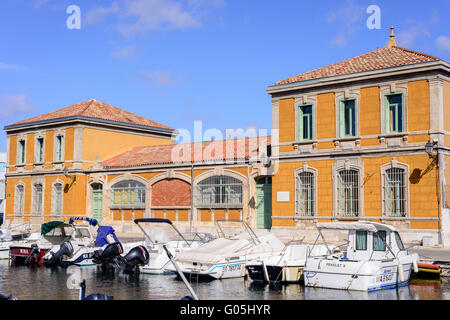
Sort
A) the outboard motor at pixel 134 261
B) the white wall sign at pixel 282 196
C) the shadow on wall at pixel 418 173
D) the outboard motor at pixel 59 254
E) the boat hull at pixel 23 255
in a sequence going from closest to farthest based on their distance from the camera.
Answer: the outboard motor at pixel 134 261 → the outboard motor at pixel 59 254 → the boat hull at pixel 23 255 → the shadow on wall at pixel 418 173 → the white wall sign at pixel 282 196

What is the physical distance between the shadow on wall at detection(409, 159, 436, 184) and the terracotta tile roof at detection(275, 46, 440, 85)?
191 inches

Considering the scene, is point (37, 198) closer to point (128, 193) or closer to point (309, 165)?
point (128, 193)

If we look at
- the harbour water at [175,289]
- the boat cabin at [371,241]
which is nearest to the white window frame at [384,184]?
the harbour water at [175,289]

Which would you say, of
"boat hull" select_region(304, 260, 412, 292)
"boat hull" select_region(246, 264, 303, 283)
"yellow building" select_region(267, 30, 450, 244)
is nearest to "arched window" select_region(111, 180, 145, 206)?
"yellow building" select_region(267, 30, 450, 244)

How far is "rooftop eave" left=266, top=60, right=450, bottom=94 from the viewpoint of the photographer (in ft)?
90.2

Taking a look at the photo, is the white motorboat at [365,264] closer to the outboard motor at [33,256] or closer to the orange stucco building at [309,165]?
the orange stucco building at [309,165]

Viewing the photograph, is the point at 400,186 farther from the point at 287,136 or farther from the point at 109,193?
the point at 109,193

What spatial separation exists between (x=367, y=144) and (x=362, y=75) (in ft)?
11.2

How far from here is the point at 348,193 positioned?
1186 inches

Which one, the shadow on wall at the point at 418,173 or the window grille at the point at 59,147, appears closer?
the shadow on wall at the point at 418,173

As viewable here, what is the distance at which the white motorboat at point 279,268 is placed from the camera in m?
20.5

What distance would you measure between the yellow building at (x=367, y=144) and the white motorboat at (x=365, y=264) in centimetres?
783
